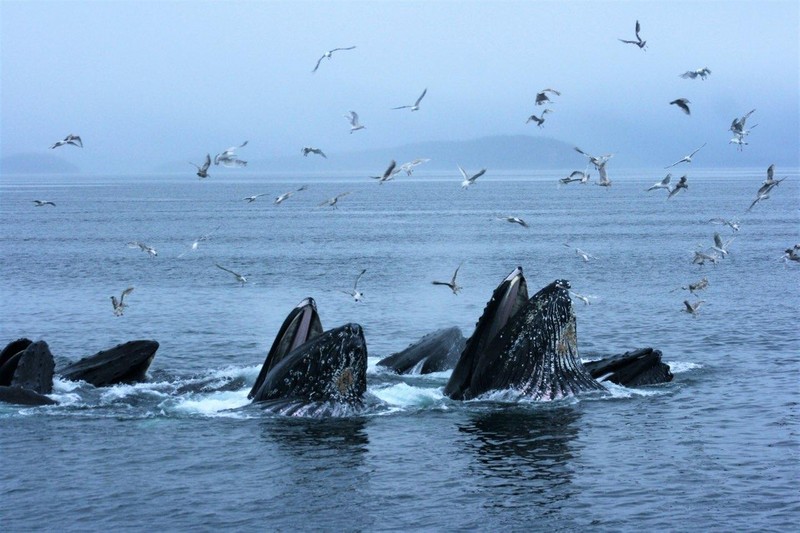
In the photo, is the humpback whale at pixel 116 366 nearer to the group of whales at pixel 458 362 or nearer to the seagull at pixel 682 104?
the group of whales at pixel 458 362

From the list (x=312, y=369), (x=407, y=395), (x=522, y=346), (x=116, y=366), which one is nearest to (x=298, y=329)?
(x=312, y=369)

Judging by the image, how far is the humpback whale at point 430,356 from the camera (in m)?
26.6

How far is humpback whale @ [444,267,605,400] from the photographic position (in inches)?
854

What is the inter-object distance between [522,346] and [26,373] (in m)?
9.59

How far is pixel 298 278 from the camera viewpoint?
5338 cm

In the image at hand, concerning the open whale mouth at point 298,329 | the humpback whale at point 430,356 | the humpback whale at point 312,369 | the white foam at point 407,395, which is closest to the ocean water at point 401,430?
the white foam at point 407,395

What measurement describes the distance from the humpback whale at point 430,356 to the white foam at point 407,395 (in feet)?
5.32

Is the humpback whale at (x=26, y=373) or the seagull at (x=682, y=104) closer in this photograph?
the humpback whale at (x=26, y=373)

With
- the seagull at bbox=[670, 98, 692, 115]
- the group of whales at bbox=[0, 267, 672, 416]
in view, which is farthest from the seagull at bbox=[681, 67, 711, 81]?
the group of whales at bbox=[0, 267, 672, 416]

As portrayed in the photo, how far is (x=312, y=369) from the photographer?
21.2 meters

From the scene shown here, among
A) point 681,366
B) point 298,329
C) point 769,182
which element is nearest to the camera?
point 298,329

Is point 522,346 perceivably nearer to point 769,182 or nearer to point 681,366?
point 681,366

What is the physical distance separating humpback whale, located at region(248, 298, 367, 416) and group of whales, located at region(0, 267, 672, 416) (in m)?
0.02

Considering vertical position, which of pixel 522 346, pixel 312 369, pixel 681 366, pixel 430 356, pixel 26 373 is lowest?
pixel 26 373
